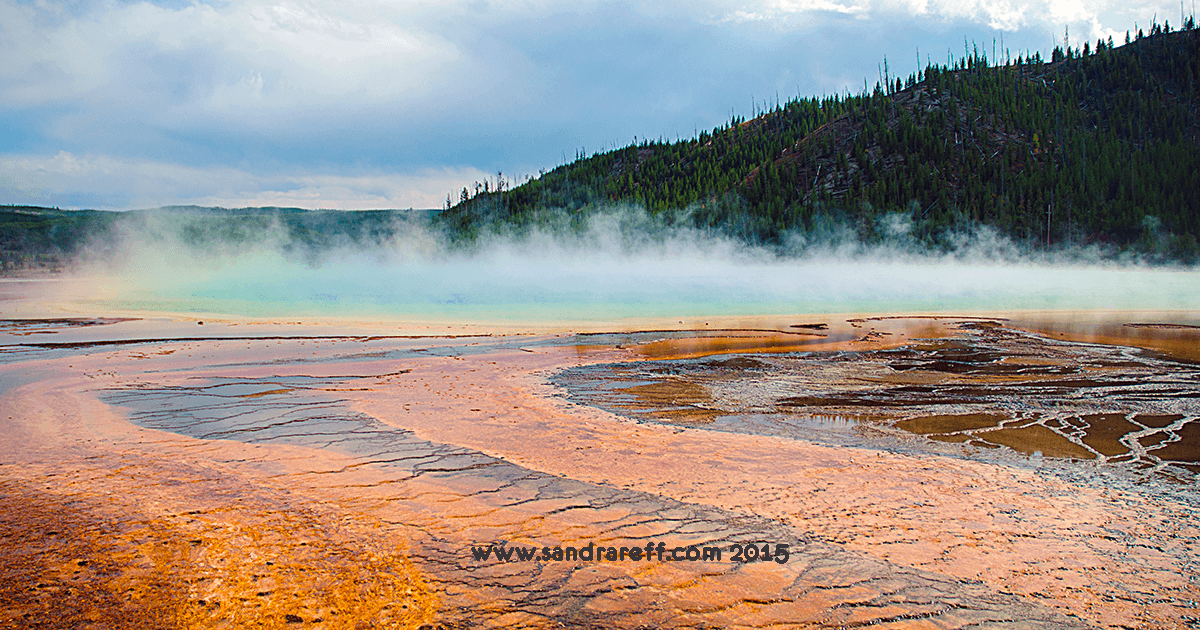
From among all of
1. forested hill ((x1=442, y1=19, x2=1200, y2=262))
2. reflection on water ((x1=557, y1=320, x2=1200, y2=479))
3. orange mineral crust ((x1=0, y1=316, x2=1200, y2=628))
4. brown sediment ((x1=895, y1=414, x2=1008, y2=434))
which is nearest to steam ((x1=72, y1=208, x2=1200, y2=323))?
forested hill ((x1=442, y1=19, x2=1200, y2=262))

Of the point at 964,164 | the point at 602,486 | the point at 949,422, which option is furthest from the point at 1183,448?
the point at 964,164

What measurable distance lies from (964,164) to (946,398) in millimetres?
95995

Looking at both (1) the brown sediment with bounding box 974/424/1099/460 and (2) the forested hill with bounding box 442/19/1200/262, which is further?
(2) the forested hill with bounding box 442/19/1200/262

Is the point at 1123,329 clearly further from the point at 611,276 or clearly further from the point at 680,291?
the point at 611,276

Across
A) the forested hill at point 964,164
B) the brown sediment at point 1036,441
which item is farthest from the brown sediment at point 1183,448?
the forested hill at point 964,164

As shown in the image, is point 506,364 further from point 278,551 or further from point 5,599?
point 5,599

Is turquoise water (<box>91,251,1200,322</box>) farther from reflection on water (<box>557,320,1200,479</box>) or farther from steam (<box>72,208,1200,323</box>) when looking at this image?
reflection on water (<box>557,320,1200,479</box>)

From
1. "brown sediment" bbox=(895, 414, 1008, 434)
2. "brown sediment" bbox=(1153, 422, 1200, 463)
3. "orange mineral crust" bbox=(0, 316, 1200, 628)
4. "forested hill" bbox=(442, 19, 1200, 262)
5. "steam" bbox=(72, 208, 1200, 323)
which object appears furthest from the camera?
"forested hill" bbox=(442, 19, 1200, 262)

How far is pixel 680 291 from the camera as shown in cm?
4716

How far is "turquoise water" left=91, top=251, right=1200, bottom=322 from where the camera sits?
112 ft

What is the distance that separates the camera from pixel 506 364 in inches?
602

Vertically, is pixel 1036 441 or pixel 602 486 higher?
pixel 602 486

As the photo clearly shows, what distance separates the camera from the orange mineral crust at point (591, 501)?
4.40m

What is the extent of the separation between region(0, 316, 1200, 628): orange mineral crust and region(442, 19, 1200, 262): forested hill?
78.9m
